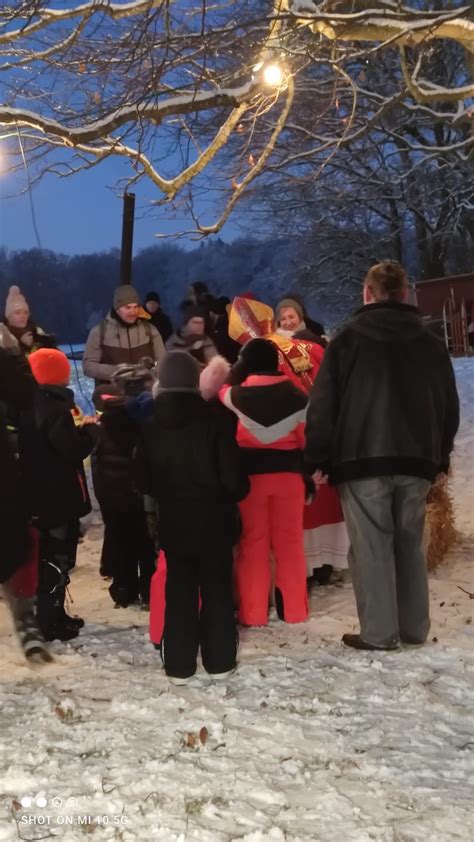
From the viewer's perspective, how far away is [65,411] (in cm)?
454

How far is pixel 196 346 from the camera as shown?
626cm

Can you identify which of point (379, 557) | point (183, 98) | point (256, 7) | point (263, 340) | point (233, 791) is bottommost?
point (233, 791)

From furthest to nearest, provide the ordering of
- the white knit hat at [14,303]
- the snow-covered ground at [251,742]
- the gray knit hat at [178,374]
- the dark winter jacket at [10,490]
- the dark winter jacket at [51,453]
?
the white knit hat at [14,303]
the dark winter jacket at [51,453]
the gray knit hat at [178,374]
the dark winter jacket at [10,490]
the snow-covered ground at [251,742]

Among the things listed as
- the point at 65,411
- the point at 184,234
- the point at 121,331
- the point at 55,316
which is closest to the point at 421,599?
the point at 65,411

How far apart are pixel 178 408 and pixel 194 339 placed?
8.29ft

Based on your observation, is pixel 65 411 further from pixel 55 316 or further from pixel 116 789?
pixel 55 316

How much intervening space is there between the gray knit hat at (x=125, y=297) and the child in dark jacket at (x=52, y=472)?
2.09 m

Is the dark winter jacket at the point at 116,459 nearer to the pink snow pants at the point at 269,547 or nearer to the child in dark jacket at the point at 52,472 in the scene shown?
the child in dark jacket at the point at 52,472

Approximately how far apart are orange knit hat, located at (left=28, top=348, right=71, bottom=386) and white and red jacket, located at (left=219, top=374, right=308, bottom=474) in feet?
3.20

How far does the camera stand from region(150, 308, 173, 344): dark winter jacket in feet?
29.2

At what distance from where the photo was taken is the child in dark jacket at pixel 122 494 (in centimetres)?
479

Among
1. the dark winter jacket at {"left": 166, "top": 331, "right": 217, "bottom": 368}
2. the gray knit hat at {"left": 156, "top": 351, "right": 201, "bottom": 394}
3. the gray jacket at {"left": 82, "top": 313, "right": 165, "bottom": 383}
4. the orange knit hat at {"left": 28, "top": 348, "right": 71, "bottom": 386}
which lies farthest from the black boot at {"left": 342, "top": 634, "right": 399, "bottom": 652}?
the gray jacket at {"left": 82, "top": 313, "right": 165, "bottom": 383}

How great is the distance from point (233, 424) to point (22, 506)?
1.20 m

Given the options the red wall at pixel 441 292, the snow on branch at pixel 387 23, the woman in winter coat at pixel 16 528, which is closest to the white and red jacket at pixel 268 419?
the woman in winter coat at pixel 16 528
